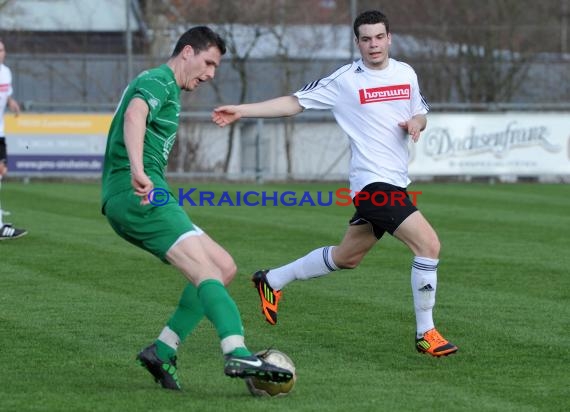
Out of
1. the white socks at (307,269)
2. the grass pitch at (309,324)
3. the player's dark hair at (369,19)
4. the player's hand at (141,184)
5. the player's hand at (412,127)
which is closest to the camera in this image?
the player's hand at (141,184)

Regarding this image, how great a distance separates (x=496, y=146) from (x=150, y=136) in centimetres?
1892

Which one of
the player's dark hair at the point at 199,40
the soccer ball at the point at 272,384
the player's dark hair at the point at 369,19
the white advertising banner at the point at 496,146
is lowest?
the white advertising banner at the point at 496,146

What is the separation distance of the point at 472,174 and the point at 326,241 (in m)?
11.0

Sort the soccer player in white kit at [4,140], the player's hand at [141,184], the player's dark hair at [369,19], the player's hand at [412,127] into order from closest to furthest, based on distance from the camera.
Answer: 1. the player's hand at [141,184]
2. the player's hand at [412,127]
3. the player's dark hair at [369,19]
4. the soccer player in white kit at [4,140]

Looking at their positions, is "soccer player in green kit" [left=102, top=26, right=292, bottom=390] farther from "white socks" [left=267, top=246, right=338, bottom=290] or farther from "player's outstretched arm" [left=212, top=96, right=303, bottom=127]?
"white socks" [left=267, top=246, right=338, bottom=290]

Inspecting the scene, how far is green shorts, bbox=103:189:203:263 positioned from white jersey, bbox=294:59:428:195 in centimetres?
189

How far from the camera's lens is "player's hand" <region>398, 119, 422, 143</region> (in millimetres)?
7395

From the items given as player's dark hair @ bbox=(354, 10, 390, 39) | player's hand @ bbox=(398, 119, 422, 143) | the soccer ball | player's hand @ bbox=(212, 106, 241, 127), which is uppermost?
player's dark hair @ bbox=(354, 10, 390, 39)

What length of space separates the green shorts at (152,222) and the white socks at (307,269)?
2242 mm

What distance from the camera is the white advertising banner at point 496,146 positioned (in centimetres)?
2433

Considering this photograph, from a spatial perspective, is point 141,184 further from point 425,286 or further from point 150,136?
point 425,286

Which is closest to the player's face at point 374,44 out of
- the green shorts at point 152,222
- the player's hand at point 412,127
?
Result: the player's hand at point 412,127

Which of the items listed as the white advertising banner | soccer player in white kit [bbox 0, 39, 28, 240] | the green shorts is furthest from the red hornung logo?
the white advertising banner

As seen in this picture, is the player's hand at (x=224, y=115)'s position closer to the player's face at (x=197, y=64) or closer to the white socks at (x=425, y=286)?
the player's face at (x=197, y=64)
